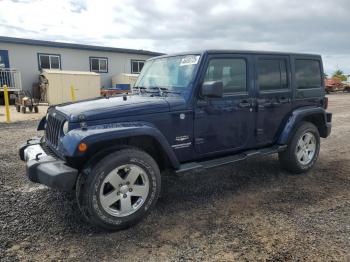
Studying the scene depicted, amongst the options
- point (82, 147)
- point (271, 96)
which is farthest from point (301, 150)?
point (82, 147)

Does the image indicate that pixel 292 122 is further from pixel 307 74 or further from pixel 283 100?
pixel 307 74

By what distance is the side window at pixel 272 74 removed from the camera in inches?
186

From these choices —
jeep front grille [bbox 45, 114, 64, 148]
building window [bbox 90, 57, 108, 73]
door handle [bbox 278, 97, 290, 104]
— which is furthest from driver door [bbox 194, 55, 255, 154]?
building window [bbox 90, 57, 108, 73]

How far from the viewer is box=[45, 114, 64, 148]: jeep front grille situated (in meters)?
3.70

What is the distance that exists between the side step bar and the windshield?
97cm

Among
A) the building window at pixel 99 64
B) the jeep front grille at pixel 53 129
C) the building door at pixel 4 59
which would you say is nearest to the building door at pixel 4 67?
the building door at pixel 4 59

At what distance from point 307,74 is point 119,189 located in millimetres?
3870

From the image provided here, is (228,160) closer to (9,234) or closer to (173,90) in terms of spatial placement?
(173,90)

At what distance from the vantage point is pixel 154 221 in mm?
3609

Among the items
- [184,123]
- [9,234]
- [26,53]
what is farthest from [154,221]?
[26,53]

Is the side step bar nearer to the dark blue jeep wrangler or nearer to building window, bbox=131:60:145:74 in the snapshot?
the dark blue jeep wrangler

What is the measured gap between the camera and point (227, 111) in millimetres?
4301

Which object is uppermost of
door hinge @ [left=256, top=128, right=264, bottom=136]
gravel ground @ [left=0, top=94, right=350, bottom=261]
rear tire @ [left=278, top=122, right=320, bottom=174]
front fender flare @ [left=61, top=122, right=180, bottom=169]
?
front fender flare @ [left=61, top=122, right=180, bottom=169]

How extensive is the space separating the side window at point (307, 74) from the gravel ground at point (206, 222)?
156 cm
